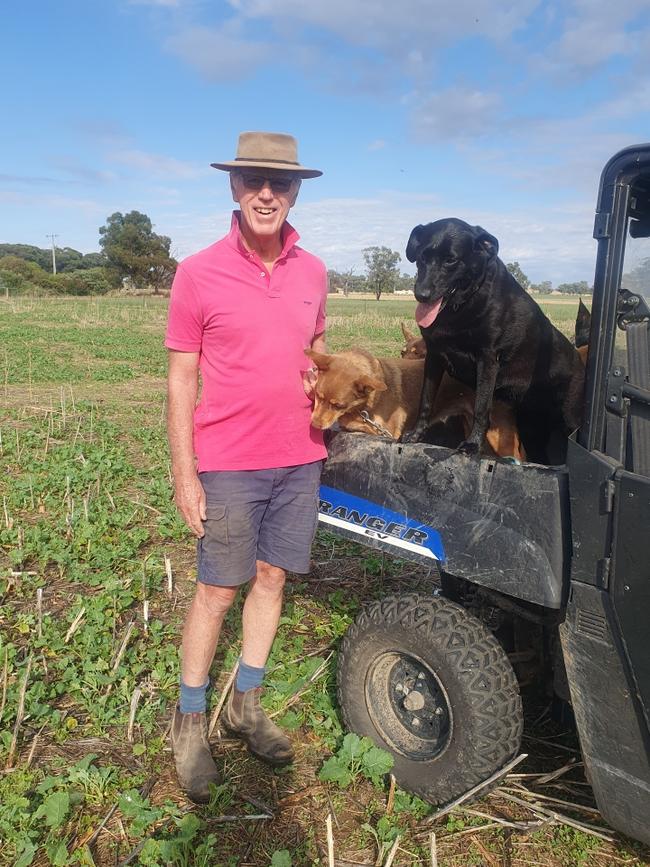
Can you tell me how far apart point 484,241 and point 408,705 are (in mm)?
2273

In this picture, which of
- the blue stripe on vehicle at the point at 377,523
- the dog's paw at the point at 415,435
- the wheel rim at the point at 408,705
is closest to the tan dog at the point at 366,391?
the dog's paw at the point at 415,435

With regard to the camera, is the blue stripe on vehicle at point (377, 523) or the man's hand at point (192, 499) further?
the man's hand at point (192, 499)

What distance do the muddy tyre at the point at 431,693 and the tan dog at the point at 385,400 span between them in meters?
1.04

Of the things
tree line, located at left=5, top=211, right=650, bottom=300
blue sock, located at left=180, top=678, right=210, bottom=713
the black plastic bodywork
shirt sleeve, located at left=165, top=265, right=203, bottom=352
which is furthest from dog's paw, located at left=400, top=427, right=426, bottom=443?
tree line, located at left=5, top=211, right=650, bottom=300

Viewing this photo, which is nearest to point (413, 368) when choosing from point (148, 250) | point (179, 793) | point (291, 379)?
point (291, 379)

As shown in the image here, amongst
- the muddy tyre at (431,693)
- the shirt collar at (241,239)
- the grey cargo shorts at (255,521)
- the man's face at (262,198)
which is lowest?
the muddy tyre at (431,693)

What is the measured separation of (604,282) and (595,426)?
1.59ft

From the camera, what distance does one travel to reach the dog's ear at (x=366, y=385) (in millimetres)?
3984

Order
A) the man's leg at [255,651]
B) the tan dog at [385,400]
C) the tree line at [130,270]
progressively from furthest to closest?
1. the tree line at [130,270]
2. the tan dog at [385,400]
3. the man's leg at [255,651]

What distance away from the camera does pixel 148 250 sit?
70125 millimetres

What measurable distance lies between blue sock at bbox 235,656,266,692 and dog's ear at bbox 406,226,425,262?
2293 millimetres

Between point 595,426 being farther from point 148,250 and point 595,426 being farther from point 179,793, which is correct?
point 148,250

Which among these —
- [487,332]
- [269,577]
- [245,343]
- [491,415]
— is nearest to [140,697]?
[269,577]

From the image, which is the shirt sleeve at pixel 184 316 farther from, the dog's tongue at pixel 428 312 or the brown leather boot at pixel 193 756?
the brown leather boot at pixel 193 756
